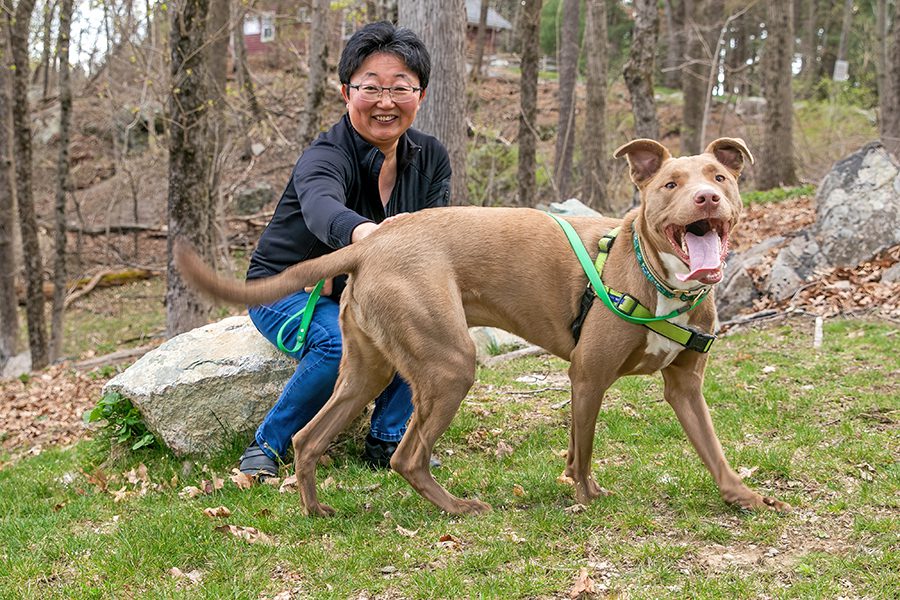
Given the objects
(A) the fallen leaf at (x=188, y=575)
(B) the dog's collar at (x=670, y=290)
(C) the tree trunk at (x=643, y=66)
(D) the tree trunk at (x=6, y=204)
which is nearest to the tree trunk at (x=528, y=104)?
(C) the tree trunk at (x=643, y=66)

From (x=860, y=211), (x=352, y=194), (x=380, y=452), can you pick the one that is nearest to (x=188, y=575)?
(x=380, y=452)

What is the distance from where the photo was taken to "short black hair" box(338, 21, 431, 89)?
4.72 metres

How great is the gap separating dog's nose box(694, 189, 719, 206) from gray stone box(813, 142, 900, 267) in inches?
259

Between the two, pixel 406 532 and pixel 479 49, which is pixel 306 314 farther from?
pixel 479 49

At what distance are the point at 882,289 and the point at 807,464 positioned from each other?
15.5ft

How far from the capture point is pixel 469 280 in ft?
13.5

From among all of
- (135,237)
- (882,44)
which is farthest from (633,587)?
(882,44)

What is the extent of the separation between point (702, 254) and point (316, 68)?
10.5 meters

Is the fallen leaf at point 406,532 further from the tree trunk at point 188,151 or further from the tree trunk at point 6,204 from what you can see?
the tree trunk at point 6,204

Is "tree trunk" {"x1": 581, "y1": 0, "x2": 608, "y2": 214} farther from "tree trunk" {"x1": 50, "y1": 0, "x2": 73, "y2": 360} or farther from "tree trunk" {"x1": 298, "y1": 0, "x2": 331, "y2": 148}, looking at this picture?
"tree trunk" {"x1": 50, "y1": 0, "x2": 73, "y2": 360}

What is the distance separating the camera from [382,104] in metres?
4.71

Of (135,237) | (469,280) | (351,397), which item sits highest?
(469,280)

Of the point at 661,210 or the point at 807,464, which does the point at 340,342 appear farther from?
the point at 807,464

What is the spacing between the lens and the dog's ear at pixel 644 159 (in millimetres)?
3975
